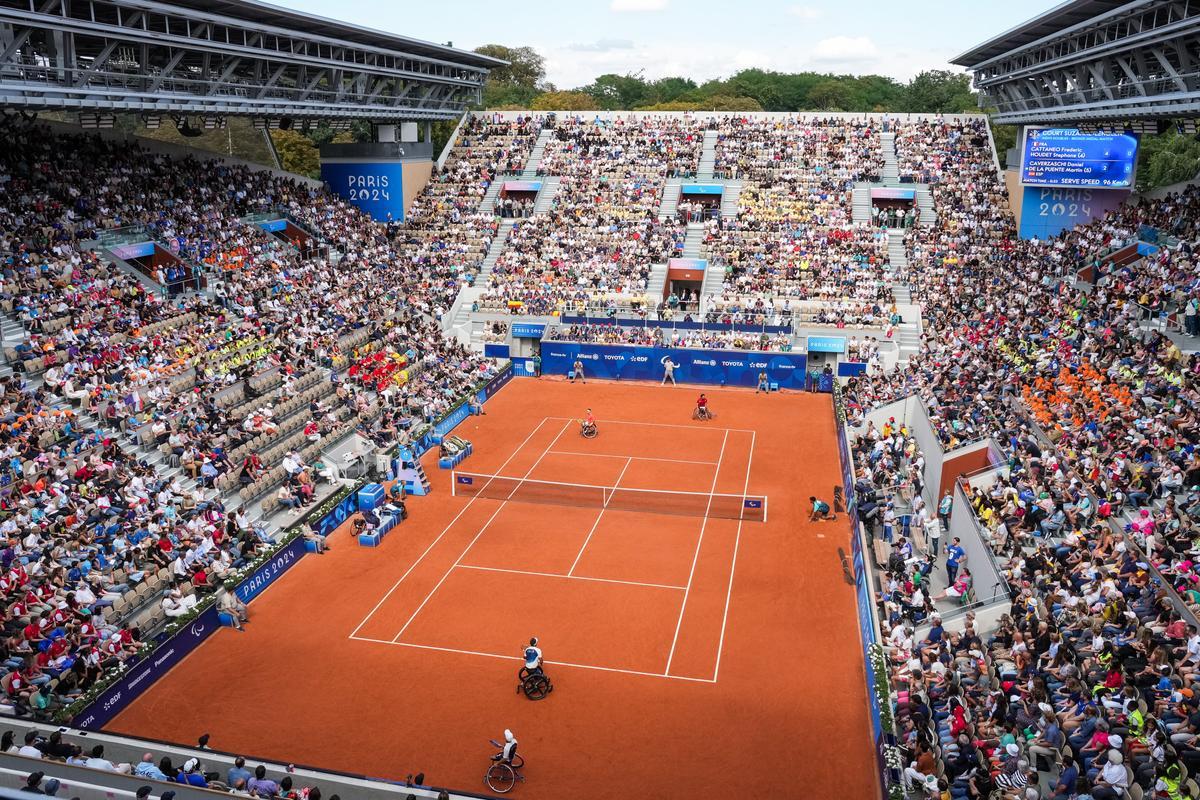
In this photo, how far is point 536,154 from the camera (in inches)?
2480

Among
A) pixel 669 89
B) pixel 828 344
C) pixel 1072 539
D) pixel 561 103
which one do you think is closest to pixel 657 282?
pixel 828 344

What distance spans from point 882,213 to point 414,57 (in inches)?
1116

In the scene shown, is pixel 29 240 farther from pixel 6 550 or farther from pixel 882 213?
pixel 882 213

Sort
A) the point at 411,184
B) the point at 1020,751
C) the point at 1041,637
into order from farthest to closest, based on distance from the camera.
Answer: the point at 411,184 < the point at 1041,637 < the point at 1020,751

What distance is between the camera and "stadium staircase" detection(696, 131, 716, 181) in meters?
59.7

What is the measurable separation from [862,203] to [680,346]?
17950mm

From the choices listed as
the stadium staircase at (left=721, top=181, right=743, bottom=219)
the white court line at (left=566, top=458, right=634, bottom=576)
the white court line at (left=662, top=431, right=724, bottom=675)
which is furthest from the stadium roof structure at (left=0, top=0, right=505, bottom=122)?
the white court line at (left=662, top=431, right=724, bottom=675)

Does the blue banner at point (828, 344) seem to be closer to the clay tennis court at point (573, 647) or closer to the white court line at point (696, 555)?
the white court line at point (696, 555)

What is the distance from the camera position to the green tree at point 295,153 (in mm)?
76688

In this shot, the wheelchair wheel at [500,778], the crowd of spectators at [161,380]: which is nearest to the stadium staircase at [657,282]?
the crowd of spectators at [161,380]

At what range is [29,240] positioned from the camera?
32469 millimetres

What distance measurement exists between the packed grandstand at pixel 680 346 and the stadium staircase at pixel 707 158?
1.62 ft

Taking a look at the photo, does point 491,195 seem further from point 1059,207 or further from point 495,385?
point 1059,207

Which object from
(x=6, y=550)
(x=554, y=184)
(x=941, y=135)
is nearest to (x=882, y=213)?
(x=941, y=135)
